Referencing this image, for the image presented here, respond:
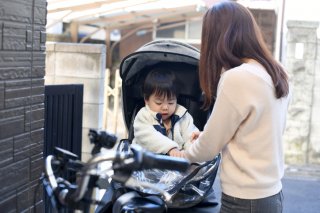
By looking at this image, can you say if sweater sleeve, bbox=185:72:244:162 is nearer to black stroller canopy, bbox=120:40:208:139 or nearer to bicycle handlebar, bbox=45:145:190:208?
bicycle handlebar, bbox=45:145:190:208

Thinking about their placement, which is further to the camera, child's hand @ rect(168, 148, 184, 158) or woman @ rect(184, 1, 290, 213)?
child's hand @ rect(168, 148, 184, 158)

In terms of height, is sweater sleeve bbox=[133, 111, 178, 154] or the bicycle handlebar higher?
the bicycle handlebar

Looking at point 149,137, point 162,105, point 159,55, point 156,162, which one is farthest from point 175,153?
point 156,162

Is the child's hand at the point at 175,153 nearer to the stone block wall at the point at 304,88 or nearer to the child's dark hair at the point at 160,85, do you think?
the child's dark hair at the point at 160,85

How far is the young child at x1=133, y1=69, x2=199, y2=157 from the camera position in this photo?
3537 mm

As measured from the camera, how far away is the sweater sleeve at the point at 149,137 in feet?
10.6

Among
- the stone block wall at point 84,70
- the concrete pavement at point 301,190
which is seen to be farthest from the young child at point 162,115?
the concrete pavement at point 301,190

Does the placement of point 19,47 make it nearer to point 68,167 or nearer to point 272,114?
point 68,167

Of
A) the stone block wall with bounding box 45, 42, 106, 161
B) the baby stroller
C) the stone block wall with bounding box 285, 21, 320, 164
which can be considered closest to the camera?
the baby stroller

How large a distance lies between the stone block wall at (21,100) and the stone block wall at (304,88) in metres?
5.87

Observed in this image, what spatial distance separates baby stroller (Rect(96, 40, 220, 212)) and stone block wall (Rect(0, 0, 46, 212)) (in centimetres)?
48

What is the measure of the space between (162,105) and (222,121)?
114 centimetres

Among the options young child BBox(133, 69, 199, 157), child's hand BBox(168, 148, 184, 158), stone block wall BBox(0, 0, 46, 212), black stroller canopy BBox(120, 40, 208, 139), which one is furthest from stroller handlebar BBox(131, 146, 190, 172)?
black stroller canopy BBox(120, 40, 208, 139)

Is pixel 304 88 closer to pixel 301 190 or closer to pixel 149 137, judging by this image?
pixel 301 190
